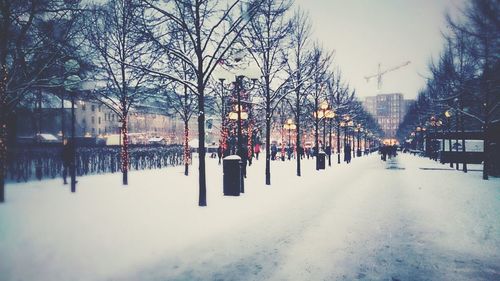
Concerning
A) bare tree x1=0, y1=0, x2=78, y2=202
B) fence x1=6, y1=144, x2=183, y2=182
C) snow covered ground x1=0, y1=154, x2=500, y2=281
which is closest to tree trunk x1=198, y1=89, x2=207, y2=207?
snow covered ground x1=0, y1=154, x2=500, y2=281

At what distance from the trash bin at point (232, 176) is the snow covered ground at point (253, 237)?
44 centimetres

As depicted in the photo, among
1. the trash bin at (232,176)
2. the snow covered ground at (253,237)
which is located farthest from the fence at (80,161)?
the trash bin at (232,176)

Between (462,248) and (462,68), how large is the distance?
17.3 m

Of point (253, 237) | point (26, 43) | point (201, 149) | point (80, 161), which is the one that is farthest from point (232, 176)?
point (80, 161)

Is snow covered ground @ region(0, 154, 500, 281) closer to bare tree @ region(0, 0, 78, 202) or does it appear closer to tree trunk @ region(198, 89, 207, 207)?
tree trunk @ region(198, 89, 207, 207)

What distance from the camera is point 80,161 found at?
61.5 feet

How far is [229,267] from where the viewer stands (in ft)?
16.0

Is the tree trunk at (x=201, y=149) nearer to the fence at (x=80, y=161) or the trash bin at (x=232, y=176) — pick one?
the trash bin at (x=232, y=176)

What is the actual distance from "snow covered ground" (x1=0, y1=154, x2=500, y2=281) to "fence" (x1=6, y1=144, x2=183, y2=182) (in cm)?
503

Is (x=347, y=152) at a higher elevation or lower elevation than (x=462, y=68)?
lower

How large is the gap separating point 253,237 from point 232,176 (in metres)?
5.08

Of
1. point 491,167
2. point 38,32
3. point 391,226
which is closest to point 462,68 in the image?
point 491,167

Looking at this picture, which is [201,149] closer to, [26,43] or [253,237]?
[253,237]

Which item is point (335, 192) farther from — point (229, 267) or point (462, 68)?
point (462, 68)
